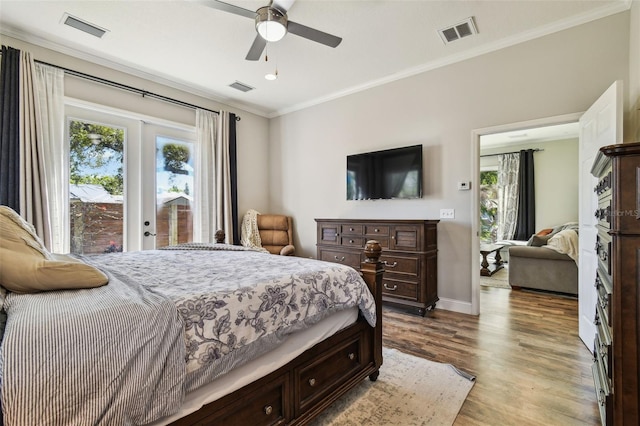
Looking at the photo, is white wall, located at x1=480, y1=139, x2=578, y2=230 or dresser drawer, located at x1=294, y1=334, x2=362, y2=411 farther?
white wall, located at x1=480, y1=139, x2=578, y2=230

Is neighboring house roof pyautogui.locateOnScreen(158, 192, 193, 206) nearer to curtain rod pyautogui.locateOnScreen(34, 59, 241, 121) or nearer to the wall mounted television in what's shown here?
curtain rod pyautogui.locateOnScreen(34, 59, 241, 121)

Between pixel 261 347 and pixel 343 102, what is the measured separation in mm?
3953

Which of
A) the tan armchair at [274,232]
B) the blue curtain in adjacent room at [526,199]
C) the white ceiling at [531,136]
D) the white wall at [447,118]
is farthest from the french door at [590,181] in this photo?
the blue curtain in adjacent room at [526,199]

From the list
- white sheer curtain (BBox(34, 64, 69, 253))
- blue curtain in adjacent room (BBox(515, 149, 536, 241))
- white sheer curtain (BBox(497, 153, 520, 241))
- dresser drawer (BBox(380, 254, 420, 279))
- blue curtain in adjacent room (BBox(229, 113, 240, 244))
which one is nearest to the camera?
white sheer curtain (BBox(34, 64, 69, 253))

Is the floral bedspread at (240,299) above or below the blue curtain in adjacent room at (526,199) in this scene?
below

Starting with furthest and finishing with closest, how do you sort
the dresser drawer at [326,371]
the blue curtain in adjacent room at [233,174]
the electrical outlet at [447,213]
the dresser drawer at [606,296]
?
1. the blue curtain in adjacent room at [233,174]
2. the electrical outlet at [447,213]
3. the dresser drawer at [326,371]
4. the dresser drawer at [606,296]

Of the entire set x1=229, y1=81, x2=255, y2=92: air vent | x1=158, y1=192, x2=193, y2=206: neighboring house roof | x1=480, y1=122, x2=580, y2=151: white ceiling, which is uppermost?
x1=229, y1=81, x2=255, y2=92: air vent

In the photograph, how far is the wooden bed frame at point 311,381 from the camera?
4.09ft

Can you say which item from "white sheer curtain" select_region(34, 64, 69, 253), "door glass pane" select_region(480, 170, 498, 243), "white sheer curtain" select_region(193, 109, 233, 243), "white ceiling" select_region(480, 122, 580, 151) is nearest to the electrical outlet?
"white sheer curtain" select_region(193, 109, 233, 243)

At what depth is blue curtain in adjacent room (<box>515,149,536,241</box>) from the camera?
682cm

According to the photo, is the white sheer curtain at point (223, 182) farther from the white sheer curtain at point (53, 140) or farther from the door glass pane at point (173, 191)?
the white sheer curtain at point (53, 140)

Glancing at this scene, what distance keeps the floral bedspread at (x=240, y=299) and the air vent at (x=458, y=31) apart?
2601mm

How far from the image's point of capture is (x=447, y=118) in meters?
3.61

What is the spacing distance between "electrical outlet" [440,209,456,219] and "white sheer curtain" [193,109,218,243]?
312cm
